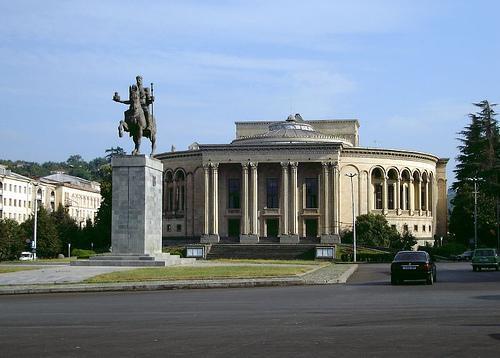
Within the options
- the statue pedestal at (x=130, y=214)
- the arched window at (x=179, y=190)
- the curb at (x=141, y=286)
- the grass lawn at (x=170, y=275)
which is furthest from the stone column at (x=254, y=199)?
the curb at (x=141, y=286)

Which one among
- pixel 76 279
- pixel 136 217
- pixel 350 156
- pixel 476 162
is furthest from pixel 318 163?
pixel 76 279

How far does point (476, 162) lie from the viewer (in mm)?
101938

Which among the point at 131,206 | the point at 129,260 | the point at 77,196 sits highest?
the point at 77,196

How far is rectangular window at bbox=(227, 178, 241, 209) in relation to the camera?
99062 mm

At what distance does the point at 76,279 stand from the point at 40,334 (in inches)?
695

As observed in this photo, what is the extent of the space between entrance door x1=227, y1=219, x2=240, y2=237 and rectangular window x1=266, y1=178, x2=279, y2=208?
477 centimetres

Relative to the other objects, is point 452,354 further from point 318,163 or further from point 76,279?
point 318,163

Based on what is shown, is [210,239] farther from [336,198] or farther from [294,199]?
[336,198]

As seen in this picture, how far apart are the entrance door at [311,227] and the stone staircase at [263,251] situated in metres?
13.7

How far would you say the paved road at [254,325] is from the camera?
1199cm

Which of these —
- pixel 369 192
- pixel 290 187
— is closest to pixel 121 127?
pixel 290 187

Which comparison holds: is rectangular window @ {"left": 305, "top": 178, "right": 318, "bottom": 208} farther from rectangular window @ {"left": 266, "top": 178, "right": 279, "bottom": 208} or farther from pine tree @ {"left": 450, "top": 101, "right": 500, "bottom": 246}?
pine tree @ {"left": 450, "top": 101, "right": 500, "bottom": 246}

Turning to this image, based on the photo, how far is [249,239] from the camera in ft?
304

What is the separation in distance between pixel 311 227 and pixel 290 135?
12.5m
